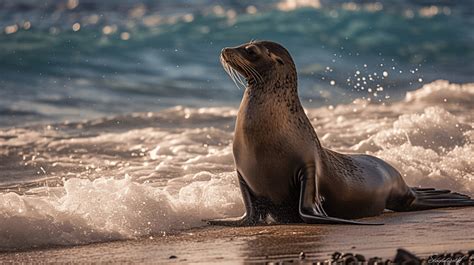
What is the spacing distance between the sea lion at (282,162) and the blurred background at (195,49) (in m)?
6.96

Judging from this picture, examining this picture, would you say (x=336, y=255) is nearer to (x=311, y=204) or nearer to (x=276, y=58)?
(x=311, y=204)

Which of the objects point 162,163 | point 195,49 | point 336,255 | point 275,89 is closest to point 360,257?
point 336,255

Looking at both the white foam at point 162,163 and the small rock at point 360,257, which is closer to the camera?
the small rock at point 360,257

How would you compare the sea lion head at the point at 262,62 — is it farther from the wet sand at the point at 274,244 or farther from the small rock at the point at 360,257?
the small rock at the point at 360,257

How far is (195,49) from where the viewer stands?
82.3 ft

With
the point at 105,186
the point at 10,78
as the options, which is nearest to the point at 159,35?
the point at 10,78

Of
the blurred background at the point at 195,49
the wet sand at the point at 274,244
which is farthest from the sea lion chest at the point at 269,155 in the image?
the blurred background at the point at 195,49

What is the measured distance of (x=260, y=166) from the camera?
825cm

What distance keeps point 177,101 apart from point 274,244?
11.1 m

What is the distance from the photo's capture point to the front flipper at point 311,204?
7922mm

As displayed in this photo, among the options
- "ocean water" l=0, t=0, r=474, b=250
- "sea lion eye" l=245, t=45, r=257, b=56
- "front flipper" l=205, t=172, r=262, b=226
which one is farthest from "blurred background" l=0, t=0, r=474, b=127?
"front flipper" l=205, t=172, r=262, b=226

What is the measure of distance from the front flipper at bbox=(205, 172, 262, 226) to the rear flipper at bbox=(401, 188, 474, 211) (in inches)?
61.9

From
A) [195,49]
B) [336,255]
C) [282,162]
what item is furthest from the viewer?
[195,49]

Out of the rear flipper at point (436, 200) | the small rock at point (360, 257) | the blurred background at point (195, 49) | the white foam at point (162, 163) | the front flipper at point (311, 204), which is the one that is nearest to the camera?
the small rock at point (360, 257)
